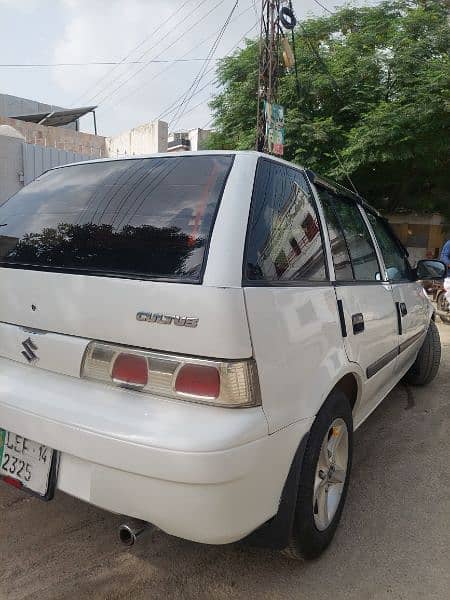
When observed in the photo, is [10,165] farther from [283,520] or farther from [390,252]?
[283,520]

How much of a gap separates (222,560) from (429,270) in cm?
279

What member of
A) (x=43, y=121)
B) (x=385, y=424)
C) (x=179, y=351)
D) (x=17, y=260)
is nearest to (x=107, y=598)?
(x=179, y=351)

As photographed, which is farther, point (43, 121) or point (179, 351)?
point (43, 121)

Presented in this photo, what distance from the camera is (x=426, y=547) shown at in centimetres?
212

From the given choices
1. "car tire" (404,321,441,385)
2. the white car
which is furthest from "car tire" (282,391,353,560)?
"car tire" (404,321,441,385)

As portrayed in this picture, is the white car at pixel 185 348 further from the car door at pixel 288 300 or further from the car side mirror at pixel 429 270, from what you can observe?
the car side mirror at pixel 429 270

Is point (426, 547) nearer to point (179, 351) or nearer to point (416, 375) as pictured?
point (179, 351)

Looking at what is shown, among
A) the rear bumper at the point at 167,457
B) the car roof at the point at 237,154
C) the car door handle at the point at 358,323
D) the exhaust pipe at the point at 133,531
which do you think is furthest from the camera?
the car door handle at the point at 358,323

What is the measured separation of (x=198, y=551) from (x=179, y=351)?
1061 mm

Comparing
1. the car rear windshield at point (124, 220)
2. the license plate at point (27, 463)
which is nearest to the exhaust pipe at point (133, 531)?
the license plate at point (27, 463)

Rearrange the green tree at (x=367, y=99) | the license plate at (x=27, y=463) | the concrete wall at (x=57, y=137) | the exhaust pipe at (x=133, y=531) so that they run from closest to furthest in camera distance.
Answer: the exhaust pipe at (x=133, y=531) → the license plate at (x=27, y=463) → the green tree at (x=367, y=99) → the concrete wall at (x=57, y=137)

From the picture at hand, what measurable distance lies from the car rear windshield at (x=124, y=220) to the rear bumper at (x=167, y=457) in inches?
17.8

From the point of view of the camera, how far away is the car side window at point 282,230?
1661mm

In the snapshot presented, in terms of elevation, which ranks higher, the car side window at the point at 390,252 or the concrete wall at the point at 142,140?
the concrete wall at the point at 142,140
